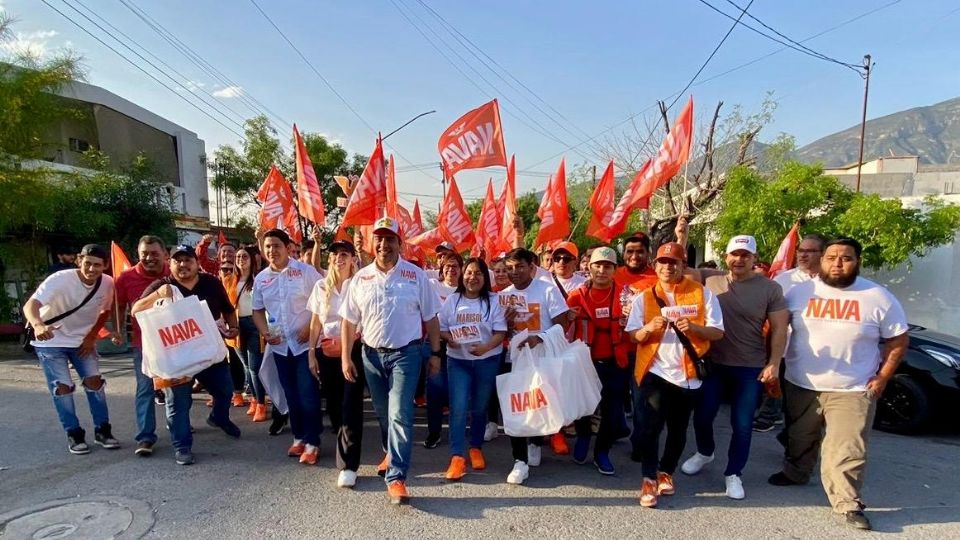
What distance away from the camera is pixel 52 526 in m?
3.30

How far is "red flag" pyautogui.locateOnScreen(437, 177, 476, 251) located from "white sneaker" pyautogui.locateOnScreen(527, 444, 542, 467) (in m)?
4.71

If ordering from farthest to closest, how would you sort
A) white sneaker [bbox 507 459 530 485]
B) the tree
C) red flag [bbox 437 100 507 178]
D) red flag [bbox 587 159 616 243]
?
the tree < red flag [bbox 587 159 616 243] < red flag [bbox 437 100 507 178] < white sneaker [bbox 507 459 530 485]

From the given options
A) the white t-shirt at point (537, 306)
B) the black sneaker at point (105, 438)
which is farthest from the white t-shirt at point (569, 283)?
the black sneaker at point (105, 438)

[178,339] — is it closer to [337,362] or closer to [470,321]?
[337,362]

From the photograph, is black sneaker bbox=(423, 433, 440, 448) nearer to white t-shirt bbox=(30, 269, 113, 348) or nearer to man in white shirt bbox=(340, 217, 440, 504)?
man in white shirt bbox=(340, 217, 440, 504)

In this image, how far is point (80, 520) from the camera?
3.37m

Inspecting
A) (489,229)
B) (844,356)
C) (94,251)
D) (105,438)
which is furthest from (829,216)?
(105,438)

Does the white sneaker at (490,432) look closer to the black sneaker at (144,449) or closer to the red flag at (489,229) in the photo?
the black sneaker at (144,449)

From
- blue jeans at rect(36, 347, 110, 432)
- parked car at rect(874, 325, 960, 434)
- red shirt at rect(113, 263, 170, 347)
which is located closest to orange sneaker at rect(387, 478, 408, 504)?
red shirt at rect(113, 263, 170, 347)

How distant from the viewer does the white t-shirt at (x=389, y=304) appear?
3.66 meters

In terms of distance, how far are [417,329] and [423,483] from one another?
1197 mm

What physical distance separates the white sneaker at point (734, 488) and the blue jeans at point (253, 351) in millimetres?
4391

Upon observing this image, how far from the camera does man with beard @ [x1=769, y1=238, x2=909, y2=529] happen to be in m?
3.44

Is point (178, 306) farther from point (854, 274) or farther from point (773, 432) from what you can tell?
point (773, 432)
